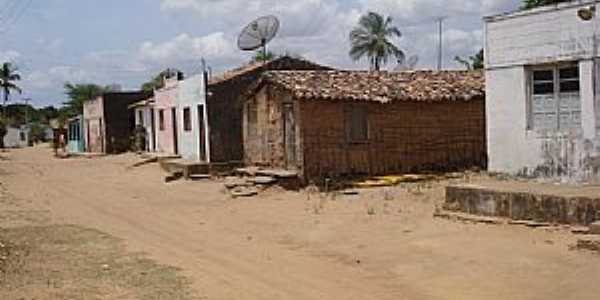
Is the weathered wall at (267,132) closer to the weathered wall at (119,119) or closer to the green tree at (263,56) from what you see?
the green tree at (263,56)

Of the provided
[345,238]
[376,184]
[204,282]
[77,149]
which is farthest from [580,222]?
[77,149]

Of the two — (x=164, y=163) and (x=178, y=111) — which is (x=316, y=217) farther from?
(x=178, y=111)

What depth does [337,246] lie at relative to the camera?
562 inches

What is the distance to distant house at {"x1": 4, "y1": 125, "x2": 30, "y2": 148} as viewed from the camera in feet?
273

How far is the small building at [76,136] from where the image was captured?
6044 cm

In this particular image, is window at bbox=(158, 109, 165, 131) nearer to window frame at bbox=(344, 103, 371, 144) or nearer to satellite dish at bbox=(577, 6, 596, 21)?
window frame at bbox=(344, 103, 371, 144)

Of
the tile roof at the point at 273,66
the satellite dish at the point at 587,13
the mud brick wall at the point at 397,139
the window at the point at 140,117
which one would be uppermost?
the tile roof at the point at 273,66

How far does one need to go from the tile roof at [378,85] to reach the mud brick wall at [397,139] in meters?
0.31

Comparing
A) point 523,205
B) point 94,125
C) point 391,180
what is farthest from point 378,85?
point 94,125

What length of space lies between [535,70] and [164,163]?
62.3 ft

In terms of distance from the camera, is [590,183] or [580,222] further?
[590,183]

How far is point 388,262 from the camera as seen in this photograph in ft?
41.2

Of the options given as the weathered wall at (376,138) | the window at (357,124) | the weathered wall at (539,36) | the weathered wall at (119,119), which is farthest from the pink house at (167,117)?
the weathered wall at (539,36)

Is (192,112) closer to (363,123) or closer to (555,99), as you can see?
(363,123)
